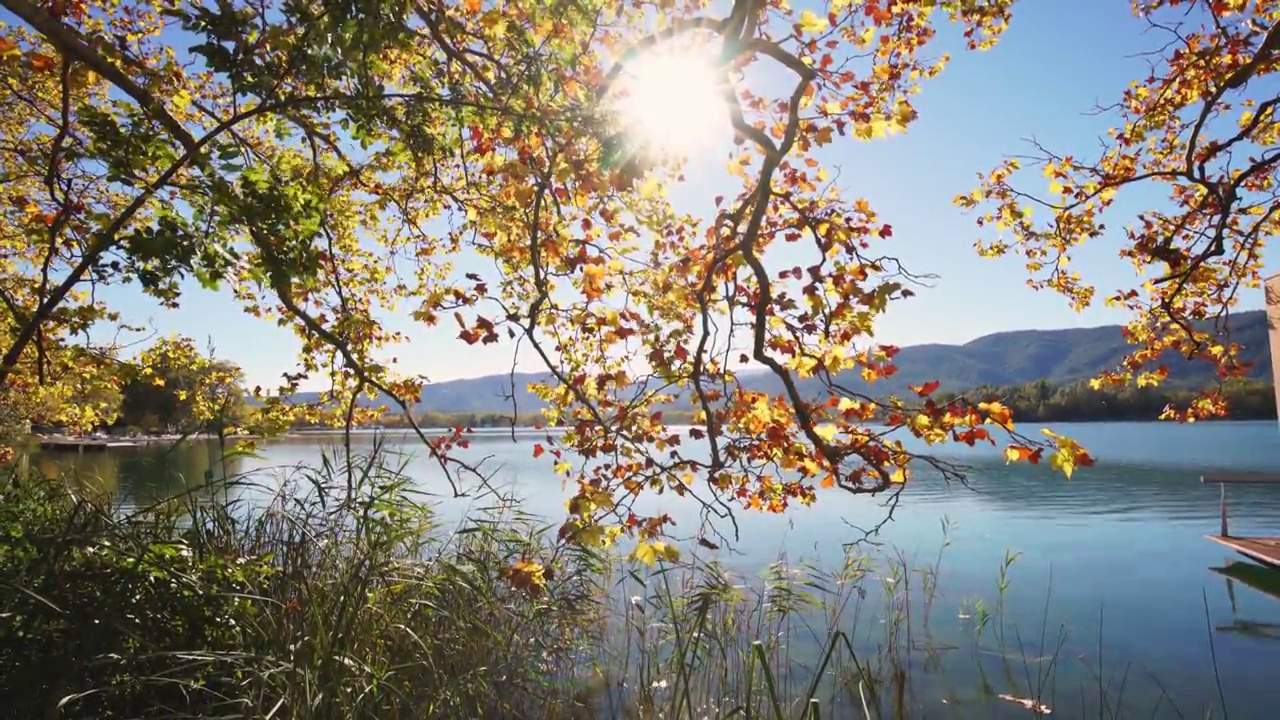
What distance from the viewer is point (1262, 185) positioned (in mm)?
6156

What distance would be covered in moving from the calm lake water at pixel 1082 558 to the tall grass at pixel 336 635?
368 millimetres

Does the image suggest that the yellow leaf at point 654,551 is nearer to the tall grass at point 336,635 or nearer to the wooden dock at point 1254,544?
the tall grass at point 336,635

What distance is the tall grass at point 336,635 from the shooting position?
2.74 meters

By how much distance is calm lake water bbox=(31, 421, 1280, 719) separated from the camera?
6.70m

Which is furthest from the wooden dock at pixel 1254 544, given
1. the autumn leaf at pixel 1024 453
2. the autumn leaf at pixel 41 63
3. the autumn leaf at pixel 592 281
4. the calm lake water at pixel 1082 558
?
the autumn leaf at pixel 41 63

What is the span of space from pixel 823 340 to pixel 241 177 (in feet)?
9.15

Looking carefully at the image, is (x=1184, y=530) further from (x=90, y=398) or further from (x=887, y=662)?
(x=90, y=398)

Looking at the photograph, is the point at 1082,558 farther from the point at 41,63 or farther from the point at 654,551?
the point at 41,63

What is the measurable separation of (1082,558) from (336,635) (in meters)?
12.8

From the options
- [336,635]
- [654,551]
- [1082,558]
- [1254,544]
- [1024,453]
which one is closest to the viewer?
[654,551]

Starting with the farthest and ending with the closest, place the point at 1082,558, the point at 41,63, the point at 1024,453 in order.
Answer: the point at 1082,558, the point at 41,63, the point at 1024,453

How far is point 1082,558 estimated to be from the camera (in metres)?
12.4

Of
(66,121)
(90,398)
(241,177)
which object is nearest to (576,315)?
(241,177)

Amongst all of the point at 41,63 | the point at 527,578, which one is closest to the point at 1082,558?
the point at 527,578
